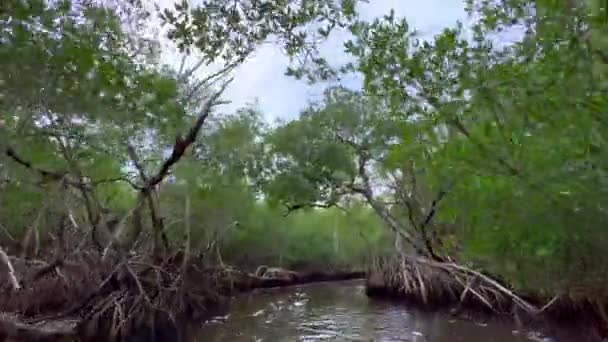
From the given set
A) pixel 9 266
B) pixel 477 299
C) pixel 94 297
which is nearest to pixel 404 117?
pixel 9 266

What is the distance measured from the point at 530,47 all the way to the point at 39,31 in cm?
319

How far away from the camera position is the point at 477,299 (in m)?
11.4

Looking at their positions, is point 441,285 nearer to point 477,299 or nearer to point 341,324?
point 477,299

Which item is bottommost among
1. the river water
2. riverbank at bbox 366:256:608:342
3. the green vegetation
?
the river water

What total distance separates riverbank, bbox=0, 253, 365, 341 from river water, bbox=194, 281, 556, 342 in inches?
41.6

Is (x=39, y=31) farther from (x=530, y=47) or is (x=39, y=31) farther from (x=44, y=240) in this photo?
(x=44, y=240)

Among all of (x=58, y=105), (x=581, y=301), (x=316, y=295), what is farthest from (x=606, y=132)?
(x=316, y=295)

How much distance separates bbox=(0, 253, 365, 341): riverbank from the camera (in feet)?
24.2

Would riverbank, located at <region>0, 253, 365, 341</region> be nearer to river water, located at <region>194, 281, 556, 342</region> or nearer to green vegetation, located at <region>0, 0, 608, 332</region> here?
green vegetation, located at <region>0, 0, 608, 332</region>

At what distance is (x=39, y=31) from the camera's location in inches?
142

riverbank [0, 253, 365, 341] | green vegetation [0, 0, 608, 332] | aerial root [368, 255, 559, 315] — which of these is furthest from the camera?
aerial root [368, 255, 559, 315]

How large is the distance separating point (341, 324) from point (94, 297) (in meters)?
5.19

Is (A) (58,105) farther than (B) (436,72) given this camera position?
No

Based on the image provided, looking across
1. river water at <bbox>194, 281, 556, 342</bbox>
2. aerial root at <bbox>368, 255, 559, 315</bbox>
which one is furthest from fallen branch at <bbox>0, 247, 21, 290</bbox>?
aerial root at <bbox>368, 255, 559, 315</bbox>
